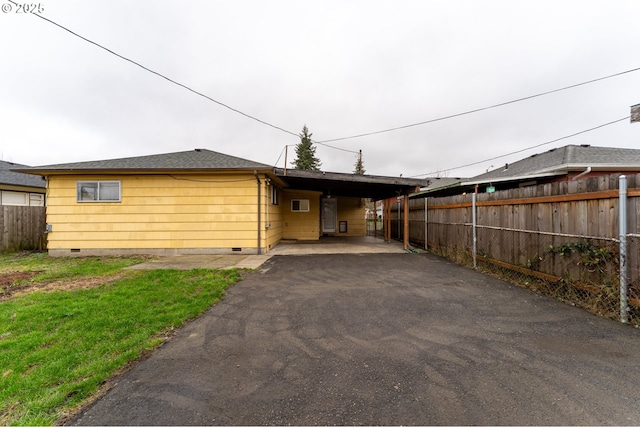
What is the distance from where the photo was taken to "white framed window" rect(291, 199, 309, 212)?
43.4 feet

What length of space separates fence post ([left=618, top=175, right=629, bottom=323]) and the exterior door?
13291mm

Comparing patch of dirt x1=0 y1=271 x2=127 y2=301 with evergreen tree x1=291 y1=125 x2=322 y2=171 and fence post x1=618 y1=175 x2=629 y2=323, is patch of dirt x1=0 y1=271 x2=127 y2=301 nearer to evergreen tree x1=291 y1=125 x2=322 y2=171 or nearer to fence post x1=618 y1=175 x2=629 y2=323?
fence post x1=618 y1=175 x2=629 y2=323

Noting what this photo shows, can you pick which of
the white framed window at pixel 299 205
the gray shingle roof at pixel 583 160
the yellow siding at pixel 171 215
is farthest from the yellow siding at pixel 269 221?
the gray shingle roof at pixel 583 160

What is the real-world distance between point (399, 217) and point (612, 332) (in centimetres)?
1065

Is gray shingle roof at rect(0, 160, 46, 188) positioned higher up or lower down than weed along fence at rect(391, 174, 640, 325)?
higher up

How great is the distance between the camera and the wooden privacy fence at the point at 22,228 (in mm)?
9125

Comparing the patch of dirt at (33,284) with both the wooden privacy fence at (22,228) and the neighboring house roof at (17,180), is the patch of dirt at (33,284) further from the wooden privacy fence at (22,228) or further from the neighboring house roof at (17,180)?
the neighboring house roof at (17,180)

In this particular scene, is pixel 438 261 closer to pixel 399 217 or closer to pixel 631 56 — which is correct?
pixel 399 217

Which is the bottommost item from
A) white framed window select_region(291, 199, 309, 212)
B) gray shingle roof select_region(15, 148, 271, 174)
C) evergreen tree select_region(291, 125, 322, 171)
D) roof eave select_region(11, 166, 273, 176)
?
white framed window select_region(291, 199, 309, 212)

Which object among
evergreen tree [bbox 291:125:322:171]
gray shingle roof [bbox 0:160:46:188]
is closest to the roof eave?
gray shingle roof [bbox 0:160:46:188]

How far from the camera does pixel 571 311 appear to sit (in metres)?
3.61

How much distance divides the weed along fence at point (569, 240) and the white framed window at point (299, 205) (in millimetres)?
7814

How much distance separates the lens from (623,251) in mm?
3281

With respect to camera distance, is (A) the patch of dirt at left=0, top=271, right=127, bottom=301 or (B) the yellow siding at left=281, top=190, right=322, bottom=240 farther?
(B) the yellow siding at left=281, top=190, right=322, bottom=240
